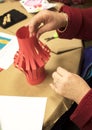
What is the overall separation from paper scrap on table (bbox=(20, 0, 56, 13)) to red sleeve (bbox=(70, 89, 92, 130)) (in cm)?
59

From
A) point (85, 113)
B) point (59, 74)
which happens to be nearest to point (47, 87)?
point (59, 74)

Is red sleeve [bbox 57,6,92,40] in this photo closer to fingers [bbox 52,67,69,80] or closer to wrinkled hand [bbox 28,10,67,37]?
wrinkled hand [bbox 28,10,67,37]

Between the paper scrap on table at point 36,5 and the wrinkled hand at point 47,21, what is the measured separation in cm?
A: 26

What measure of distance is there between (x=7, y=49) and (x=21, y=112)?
315 mm

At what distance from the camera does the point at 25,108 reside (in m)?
0.79

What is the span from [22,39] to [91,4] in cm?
114

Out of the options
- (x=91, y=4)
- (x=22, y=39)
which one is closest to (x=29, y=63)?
(x=22, y=39)

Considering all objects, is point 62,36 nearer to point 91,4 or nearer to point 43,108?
point 43,108

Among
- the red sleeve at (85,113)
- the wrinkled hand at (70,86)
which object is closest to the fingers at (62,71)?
the wrinkled hand at (70,86)

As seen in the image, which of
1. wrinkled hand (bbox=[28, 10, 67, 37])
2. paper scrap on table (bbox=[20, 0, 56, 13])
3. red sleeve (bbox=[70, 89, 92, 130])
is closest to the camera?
red sleeve (bbox=[70, 89, 92, 130])

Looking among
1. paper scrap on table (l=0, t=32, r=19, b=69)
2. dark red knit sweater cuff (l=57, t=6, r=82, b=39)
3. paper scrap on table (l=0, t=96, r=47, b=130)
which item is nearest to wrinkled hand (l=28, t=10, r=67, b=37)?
dark red knit sweater cuff (l=57, t=6, r=82, b=39)

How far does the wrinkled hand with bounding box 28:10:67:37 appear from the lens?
0.92 metres

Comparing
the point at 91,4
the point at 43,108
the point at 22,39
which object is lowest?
the point at 91,4

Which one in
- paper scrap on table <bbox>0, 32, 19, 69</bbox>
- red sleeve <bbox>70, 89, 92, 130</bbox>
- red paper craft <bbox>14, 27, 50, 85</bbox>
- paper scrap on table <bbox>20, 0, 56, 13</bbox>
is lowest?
red sleeve <bbox>70, 89, 92, 130</bbox>
